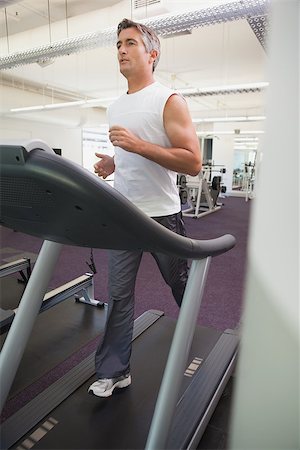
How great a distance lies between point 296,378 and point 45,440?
112 cm

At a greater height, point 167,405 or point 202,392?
point 167,405

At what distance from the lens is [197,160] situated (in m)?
1.29

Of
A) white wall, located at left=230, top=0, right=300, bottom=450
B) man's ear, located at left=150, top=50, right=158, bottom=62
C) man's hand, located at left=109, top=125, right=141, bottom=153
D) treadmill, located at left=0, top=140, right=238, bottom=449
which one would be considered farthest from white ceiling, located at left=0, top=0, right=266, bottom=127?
white wall, located at left=230, top=0, right=300, bottom=450

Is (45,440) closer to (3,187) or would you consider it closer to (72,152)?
(3,187)

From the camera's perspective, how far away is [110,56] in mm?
6176

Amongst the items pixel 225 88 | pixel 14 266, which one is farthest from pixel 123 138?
pixel 225 88

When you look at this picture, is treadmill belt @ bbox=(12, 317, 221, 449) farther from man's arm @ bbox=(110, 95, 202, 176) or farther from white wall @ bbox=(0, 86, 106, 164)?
white wall @ bbox=(0, 86, 106, 164)

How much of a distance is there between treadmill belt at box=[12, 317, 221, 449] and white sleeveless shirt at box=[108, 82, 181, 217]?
0.80 metres

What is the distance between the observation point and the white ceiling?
14.5 ft

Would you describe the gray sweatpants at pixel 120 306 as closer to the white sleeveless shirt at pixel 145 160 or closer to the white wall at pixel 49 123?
the white sleeveless shirt at pixel 145 160

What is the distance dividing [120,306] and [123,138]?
0.71m

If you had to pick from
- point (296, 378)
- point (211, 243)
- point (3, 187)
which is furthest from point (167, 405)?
point (3, 187)

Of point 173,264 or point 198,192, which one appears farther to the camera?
point 198,192

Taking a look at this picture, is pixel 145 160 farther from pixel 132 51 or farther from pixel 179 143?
pixel 132 51
